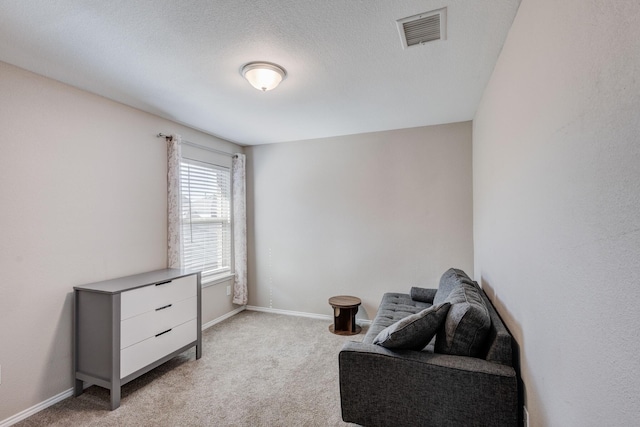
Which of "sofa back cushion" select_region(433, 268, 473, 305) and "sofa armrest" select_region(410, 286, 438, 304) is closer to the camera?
"sofa back cushion" select_region(433, 268, 473, 305)

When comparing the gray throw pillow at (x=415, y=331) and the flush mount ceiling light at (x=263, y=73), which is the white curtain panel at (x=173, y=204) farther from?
the gray throw pillow at (x=415, y=331)

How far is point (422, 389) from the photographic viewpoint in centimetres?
162

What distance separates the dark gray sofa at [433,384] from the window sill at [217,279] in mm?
2534

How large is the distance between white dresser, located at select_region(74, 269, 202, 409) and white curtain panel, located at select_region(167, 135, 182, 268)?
48 centimetres

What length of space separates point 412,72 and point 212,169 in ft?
9.07

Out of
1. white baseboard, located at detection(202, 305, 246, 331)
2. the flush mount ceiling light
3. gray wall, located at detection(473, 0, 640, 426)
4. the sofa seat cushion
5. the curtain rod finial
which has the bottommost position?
white baseboard, located at detection(202, 305, 246, 331)

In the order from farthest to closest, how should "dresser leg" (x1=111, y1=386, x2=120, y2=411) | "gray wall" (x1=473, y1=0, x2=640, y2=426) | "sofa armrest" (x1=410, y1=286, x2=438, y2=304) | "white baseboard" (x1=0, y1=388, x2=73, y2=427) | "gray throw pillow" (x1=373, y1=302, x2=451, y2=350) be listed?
"sofa armrest" (x1=410, y1=286, x2=438, y2=304), "dresser leg" (x1=111, y1=386, x2=120, y2=411), "white baseboard" (x1=0, y1=388, x2=73, y2=427), "gray throw pillow" (x1=373, y1=302, x2=451, y2=350), "gray wall" (x1=473, y1=0, x2=640, y2=426)

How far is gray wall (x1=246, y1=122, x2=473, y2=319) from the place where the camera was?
11.5ft

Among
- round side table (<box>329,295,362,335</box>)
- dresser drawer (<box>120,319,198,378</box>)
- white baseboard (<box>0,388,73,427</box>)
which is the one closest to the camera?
white baseboard (<box>0,388,73,427</box>)

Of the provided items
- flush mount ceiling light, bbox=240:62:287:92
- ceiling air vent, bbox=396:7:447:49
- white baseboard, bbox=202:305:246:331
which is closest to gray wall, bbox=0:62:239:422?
white baseboard, bbox=202:305:246:331

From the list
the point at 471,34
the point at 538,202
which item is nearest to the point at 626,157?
the point at 538,202

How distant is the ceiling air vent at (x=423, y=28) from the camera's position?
1.61m

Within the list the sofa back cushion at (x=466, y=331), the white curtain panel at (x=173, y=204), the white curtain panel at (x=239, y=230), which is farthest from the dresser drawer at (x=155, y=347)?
the sofa back cushion at (x=466, y=331)

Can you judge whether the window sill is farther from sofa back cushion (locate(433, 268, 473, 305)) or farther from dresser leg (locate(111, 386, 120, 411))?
sofa back cushion (locate(433, 268, 473, 305))
